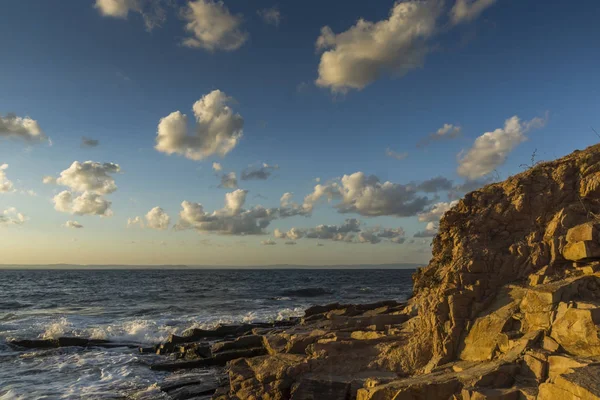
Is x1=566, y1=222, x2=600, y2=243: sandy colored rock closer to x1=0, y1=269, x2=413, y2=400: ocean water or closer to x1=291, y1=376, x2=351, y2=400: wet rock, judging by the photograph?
x1=291, y1=376, x2=351, y2=400: wet rock

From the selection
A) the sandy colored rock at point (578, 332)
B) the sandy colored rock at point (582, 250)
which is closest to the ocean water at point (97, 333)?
the sandy colored rock at point (578, 332)

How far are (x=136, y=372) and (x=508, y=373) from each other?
1501cm

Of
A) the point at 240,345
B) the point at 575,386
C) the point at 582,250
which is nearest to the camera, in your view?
the point at 575,386

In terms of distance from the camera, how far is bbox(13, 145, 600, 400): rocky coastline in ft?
25.1

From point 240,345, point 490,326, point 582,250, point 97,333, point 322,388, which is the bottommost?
point 97,333

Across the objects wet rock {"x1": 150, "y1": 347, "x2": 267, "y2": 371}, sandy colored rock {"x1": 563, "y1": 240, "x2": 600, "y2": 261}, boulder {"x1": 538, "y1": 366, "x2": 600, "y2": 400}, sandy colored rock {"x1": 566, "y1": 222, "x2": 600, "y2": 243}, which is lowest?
wet rock {"x1": 150, "y1": 347, "x2": 267, "y2": 371}

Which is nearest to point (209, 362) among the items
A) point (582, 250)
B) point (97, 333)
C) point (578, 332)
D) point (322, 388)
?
point (322, 388)

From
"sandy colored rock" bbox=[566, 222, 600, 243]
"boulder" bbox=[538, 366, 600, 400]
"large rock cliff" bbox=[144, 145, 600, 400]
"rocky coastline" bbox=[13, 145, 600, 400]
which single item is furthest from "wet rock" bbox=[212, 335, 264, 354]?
"boulder" bbox=[538, 366, 600, 400]

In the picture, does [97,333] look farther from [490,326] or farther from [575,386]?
[575,386]

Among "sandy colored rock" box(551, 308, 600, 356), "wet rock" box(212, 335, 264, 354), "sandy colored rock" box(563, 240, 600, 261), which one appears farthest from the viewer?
"wet rock" box(212, 335, 264, 354)

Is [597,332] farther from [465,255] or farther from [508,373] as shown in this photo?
[465,255]

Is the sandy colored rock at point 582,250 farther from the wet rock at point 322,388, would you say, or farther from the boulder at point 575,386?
the wet rock at point 322,388

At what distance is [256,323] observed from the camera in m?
26.7

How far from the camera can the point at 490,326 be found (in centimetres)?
974
